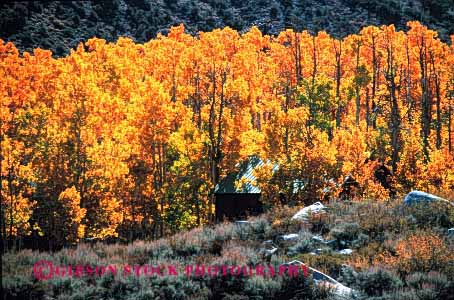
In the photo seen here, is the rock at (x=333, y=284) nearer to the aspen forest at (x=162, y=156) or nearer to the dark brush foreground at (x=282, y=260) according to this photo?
the dark brush foreground at (x=282, y=260)

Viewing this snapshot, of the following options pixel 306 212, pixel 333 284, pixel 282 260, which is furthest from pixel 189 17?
pixel 333 284

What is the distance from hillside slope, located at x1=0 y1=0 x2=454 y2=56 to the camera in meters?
80.0

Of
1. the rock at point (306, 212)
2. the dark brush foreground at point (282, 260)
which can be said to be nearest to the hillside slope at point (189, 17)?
the rock at point (306, 212)

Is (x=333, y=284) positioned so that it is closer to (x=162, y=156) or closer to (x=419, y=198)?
(x=419, y=198)

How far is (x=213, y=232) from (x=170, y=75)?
4010cm

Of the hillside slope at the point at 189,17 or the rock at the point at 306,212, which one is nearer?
the rock at the point at 306,212

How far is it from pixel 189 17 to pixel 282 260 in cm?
9039

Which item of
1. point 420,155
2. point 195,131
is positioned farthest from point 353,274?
point 420,155

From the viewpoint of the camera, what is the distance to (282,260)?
12547 mm

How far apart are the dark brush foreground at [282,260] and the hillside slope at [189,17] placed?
6724 centimetres

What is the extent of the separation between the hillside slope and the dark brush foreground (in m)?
67.2

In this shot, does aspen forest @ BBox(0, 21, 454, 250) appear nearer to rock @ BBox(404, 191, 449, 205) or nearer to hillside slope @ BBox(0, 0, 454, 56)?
rock @ BBox(404, 191, 449, 205)

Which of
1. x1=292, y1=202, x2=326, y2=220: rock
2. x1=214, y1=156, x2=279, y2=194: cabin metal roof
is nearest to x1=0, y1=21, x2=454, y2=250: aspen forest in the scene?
x1=214, y1=156, x2=279, y2=194: cabin metal roof

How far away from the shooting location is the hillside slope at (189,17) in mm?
80000
